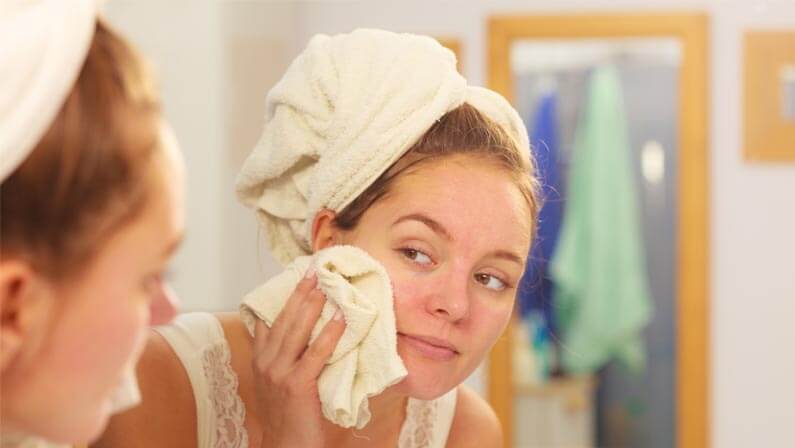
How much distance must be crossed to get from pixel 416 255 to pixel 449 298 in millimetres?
47

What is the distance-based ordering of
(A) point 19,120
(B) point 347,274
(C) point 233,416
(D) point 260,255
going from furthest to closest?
(D) point 260,255, (C) point 233,416, (B) point 347,274, (A) point 19,120

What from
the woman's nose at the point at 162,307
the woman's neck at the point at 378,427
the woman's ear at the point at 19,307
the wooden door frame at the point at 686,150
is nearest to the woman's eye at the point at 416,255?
the woman's neck at the point at 378,427

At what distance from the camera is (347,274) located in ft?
2.70

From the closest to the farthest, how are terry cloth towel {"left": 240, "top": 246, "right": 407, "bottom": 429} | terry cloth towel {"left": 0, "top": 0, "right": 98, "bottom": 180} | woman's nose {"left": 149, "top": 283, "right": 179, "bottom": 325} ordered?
terry cloth towel {"left": 0, "top": 0, "right": 98, "bottom": 180} → woman's nose {"left": 149, "top": 283, "right": 179, "bottom": 325} → terry cloth towel {"left": 240, "top": 246, "right": 407, "bottom": 429}

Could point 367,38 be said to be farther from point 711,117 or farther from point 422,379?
point 711,117

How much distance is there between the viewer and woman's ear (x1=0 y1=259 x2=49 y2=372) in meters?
0.49

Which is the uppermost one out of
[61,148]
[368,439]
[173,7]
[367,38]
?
[173,7]

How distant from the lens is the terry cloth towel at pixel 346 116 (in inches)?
33.2

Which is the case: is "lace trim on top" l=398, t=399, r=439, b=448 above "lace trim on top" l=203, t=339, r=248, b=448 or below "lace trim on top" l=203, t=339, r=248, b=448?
below

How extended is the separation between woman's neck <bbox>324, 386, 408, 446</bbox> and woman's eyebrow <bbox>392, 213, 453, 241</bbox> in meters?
0.17

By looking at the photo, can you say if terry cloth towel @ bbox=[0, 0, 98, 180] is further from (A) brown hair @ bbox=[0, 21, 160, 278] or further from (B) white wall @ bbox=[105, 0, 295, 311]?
(B) white wall @ bbox=[105, 0, 295, 311]

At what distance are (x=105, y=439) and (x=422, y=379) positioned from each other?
259mm

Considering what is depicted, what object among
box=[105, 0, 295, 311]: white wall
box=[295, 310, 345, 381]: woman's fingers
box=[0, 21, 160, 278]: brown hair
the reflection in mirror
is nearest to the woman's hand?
box=[295, 310, 345, 381]: woman's fingers

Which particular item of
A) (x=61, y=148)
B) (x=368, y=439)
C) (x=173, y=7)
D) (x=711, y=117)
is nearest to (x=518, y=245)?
(x=368, y=439)
